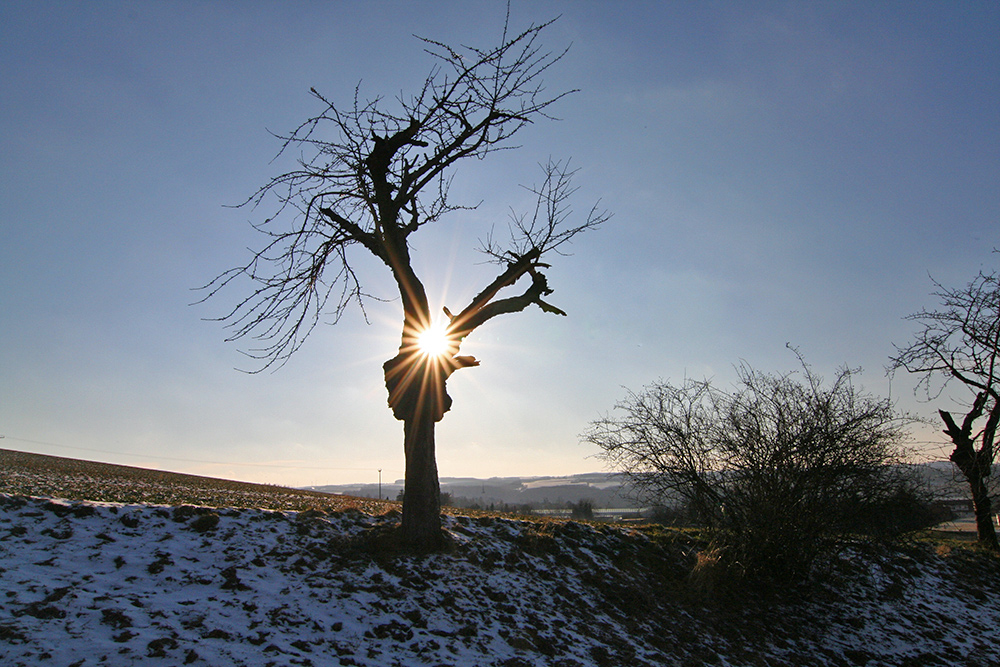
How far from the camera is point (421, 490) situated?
8.47 meters

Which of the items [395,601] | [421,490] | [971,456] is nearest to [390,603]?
[395,601]

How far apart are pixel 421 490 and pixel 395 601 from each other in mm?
2047

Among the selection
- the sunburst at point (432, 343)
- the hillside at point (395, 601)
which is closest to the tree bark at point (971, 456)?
the hillside at point (395, 601)

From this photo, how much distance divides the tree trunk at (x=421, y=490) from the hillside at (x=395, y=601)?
1.20ft

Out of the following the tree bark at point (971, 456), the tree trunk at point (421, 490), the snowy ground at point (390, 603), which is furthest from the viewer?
the tree bark at point (971, 456)

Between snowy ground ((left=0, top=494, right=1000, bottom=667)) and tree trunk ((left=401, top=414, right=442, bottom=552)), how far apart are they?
15.5 inches

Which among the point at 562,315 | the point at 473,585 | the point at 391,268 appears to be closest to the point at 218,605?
the point at 473,585

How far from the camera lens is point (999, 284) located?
486 inches

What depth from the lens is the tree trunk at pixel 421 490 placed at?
8312 mm

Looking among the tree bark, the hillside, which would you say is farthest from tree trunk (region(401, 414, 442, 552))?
the tree bark

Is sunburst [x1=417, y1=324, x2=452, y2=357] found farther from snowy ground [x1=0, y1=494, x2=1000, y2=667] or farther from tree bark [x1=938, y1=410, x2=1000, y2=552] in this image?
tree bark [x1=938, y1=410, x2=1000, y2=552]

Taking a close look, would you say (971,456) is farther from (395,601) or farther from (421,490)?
(395,601)

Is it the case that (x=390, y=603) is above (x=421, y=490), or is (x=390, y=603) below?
below

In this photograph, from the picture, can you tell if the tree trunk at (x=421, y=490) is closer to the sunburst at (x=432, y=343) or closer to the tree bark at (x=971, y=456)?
the sunburst at (x=432, y=343)
